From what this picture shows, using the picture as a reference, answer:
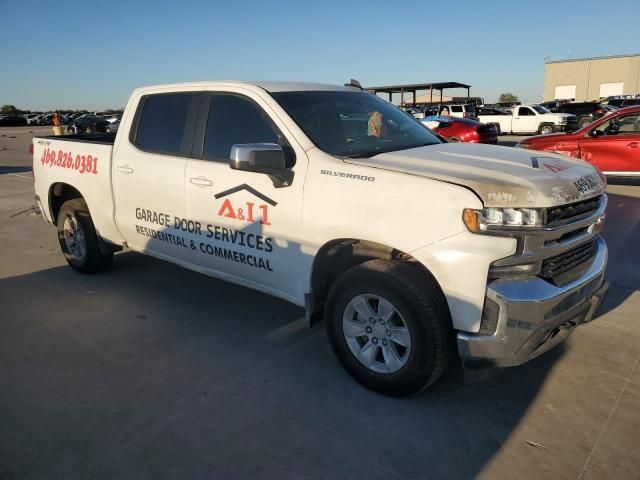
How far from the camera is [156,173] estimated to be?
14.0 feet

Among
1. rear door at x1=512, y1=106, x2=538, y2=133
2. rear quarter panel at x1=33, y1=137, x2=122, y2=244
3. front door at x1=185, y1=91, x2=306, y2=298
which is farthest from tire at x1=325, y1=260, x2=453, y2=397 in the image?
rear door at x1=512, y1=106, x2=538, y2=133

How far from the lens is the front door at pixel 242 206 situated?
343 centimetres

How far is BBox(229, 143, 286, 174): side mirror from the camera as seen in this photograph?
317 centimetres

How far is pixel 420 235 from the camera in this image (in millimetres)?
2787

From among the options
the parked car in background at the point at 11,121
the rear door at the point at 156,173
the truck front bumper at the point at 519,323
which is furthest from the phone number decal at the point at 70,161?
the parked car in background at the point at 11,121

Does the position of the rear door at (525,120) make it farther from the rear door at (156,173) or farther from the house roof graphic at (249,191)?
the house roof graphic at (249,191)

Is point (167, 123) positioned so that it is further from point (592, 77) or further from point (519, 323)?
point (592, 77)

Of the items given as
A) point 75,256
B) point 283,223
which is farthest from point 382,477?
point 75,256

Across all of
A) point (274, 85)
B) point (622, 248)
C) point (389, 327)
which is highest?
point (274, 85)

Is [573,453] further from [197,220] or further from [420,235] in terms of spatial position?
[197,220]

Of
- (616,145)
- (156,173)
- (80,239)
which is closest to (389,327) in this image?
(156,173)

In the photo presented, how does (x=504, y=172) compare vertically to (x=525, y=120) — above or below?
below

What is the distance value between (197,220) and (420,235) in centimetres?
192

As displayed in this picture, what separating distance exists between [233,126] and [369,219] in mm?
1484
